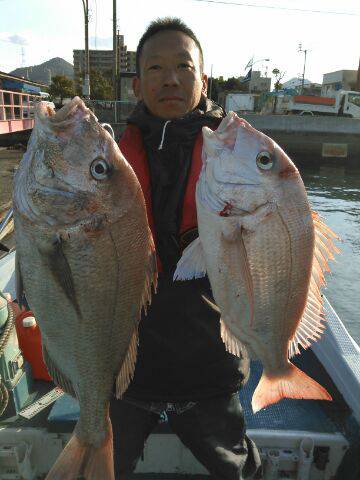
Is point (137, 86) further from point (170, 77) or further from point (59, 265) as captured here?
point (59, 265)

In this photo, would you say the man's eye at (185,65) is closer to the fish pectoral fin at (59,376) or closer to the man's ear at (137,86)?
the man's ear at (137,86)

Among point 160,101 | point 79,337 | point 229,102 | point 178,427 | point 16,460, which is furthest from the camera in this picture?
point 229,102

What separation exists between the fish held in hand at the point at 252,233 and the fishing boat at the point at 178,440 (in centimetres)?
134

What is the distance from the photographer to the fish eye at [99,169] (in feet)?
4.87

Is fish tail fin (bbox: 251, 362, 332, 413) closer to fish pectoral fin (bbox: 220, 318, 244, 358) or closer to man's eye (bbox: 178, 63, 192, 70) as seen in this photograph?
fish pectoral fin (bbox: 220, 318, 244, 358)

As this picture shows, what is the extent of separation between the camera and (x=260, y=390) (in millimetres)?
1700

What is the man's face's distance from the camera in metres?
1.97

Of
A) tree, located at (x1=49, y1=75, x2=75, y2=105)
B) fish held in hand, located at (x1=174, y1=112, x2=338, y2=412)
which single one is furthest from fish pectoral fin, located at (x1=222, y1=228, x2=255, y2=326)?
tree, located at (x1=49, y1=75, x2=75, y2=105)

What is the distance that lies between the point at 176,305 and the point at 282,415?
1.63 meters

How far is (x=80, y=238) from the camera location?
148cm

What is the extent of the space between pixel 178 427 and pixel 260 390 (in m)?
0.77

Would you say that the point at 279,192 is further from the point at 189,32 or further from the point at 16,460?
the point at 16,460

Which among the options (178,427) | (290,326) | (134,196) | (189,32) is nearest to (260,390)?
(290,326)

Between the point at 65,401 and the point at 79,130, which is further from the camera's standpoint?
the point at 65,401
